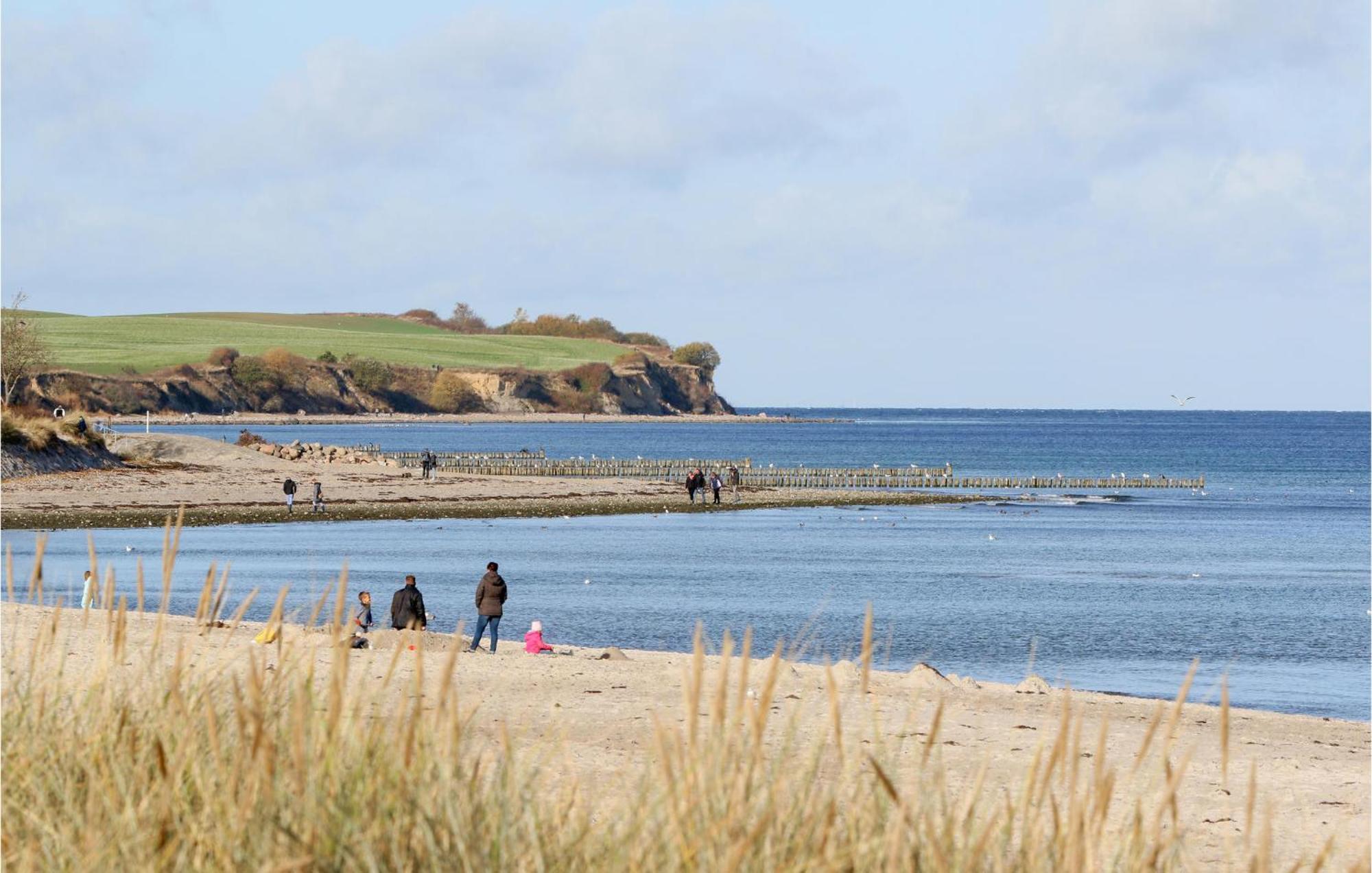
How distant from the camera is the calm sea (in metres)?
25.5

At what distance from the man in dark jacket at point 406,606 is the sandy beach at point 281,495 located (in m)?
27.6

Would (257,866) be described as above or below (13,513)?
above

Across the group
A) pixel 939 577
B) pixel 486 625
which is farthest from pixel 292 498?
pixel 486 625

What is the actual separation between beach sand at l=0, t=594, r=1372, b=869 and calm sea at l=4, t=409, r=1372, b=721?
1.10 metres

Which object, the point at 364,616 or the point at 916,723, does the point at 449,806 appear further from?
the point at 364,616

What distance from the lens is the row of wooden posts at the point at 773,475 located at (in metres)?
79.1

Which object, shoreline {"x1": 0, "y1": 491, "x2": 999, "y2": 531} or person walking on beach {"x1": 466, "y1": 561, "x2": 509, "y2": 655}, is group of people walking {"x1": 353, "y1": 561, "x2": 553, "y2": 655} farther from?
shoreline {"x1": 0, "y1": 491, "x2": 999, "y2": 531}

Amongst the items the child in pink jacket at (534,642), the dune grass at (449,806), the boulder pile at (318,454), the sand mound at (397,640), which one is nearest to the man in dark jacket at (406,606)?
the sand mound at (397,640)

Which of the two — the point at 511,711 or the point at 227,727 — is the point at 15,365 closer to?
the point at 511,711

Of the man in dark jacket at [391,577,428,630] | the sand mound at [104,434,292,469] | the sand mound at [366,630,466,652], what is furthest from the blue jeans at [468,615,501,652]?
the sand mound at [104,434,292,469]

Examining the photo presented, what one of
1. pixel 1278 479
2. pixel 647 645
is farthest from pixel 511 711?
pixel 1278 479

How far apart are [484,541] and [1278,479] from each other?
203 ft

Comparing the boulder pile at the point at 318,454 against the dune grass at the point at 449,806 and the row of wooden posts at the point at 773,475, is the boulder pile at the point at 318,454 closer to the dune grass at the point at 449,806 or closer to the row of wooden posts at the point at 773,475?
the row of wooden posts at the point at 773,475

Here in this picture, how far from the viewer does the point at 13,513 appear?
4550 centimetres
